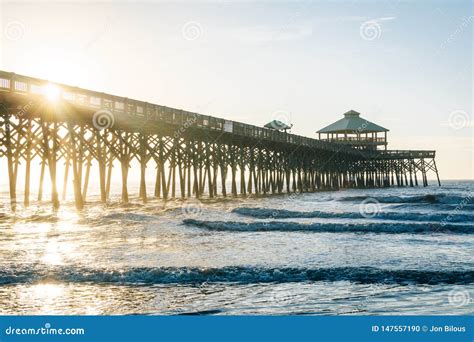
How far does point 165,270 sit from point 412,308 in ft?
12.6

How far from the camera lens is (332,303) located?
21.9ft

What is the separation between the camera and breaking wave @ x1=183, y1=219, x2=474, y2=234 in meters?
16.1

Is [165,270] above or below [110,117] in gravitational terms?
below

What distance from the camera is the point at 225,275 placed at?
27.8 ft

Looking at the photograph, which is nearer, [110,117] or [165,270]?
[165,270]

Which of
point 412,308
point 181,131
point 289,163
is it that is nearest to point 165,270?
point 412,308

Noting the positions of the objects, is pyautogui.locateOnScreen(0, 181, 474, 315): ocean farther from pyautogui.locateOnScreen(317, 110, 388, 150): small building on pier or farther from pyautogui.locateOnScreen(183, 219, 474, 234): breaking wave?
pyautogui.locateOnScreen(317, 110, 388, 150): small building on pier

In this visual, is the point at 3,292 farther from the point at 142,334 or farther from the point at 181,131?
the point at 181,131

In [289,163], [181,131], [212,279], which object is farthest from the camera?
[289,163]

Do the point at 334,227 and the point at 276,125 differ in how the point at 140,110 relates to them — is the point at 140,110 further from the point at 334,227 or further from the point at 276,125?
the point at 276,125

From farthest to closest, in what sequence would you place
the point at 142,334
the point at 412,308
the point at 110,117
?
the point at 110,117 → the point at 412,308 → the point at 142,334
